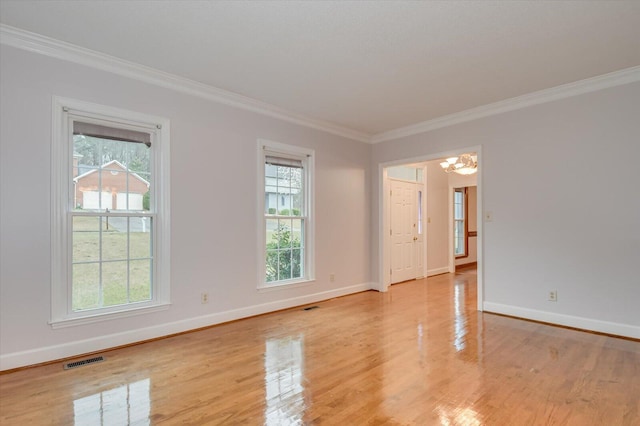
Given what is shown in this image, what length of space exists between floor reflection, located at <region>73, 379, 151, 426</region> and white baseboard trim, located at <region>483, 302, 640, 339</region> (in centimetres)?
402

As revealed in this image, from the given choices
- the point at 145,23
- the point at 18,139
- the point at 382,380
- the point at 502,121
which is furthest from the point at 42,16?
the point at 502,121

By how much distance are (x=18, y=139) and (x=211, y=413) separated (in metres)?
2.68

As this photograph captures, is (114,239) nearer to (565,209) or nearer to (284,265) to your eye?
(284,265)

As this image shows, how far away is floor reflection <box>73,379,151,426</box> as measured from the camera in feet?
6.75

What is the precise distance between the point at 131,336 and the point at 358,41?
137 inches

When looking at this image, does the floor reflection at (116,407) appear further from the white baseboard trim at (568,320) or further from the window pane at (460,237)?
the window pane at (460,237)

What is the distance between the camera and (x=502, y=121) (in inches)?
173

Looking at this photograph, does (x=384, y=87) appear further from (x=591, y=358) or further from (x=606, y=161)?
(x=591, y=358)

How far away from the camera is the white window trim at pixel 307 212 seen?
438 cm

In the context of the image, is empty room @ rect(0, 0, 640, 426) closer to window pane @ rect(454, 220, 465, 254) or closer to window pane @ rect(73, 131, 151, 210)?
window pane @ rect(73, 131, 151, 210)

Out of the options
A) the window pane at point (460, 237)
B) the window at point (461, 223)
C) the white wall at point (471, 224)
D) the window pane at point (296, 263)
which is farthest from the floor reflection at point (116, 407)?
the white wall at point (471, 224)

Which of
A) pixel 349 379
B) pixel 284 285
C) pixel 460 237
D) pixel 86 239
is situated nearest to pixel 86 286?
pixel 86 239

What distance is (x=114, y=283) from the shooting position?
3.31 meters

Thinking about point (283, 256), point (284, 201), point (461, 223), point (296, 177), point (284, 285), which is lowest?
point (284, 285)
